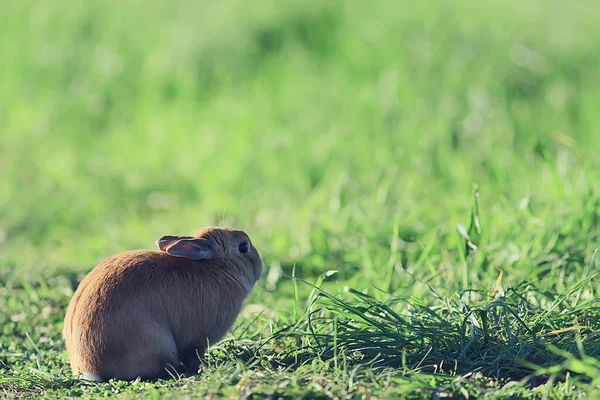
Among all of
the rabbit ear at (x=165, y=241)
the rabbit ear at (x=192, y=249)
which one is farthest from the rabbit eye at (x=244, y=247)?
the rabbit ear at (x=165, y=241)

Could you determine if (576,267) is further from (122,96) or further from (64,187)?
(122,96)

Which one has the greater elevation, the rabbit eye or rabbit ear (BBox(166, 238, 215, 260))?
rabbit ear (BBox(166, 238, 215, 260))

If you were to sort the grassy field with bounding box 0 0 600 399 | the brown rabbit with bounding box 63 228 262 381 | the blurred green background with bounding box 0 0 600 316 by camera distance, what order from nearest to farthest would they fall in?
the brown rabbit with bounding box 63 228 262 381, the grassy field with bounding box 0 0 600 399, the blurred green background with bounding box 0 0 600 316

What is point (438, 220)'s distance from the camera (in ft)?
19.9

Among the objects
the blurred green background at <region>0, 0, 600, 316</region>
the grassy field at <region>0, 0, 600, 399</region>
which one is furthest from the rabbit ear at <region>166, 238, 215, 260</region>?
the blurred green background at <region>0, 0, 600, 316</region>

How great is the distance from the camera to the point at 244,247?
433cm

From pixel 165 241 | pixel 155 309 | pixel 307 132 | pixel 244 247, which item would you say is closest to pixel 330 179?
pixel 307 132

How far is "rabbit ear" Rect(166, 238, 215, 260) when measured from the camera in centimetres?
393

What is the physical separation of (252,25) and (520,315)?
5.84 meters

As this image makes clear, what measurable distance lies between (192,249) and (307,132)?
3.85 m

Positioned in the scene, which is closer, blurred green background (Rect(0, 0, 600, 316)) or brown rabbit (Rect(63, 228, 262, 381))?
brown rabbit (Rect(63, 228, 262, 381))

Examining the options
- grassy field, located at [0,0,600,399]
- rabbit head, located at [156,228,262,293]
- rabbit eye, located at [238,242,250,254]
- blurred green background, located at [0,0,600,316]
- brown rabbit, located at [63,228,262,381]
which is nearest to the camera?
brown rabbit, located at [63,228,262,381]

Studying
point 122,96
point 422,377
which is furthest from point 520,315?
point 122,96

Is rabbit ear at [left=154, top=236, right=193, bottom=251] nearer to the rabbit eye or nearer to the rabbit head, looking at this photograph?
the rabbit head
